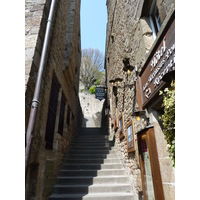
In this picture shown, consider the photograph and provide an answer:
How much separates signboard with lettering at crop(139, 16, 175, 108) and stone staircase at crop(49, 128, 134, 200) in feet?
8.72

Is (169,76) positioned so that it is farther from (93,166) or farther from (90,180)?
(93,166)

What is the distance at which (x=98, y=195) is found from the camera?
3.54 meters

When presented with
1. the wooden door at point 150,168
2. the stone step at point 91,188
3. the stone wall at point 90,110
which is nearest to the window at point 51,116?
the stone step at point 91,188

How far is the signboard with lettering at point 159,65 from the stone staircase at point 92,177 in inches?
105

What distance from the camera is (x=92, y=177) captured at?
4176mm

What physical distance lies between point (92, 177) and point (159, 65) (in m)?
3.74

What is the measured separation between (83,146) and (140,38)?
198 inches

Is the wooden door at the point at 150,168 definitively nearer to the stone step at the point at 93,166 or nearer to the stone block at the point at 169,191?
the stone block at the point at 169,191

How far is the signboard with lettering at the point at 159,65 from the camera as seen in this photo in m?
1.78

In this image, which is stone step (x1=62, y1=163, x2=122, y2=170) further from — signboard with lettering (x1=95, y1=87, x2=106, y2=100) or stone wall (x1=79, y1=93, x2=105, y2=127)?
Answer: stone wall (x1=79, y1=93, x2=105, y2=127)

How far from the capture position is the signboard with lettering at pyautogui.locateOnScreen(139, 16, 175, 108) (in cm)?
178
